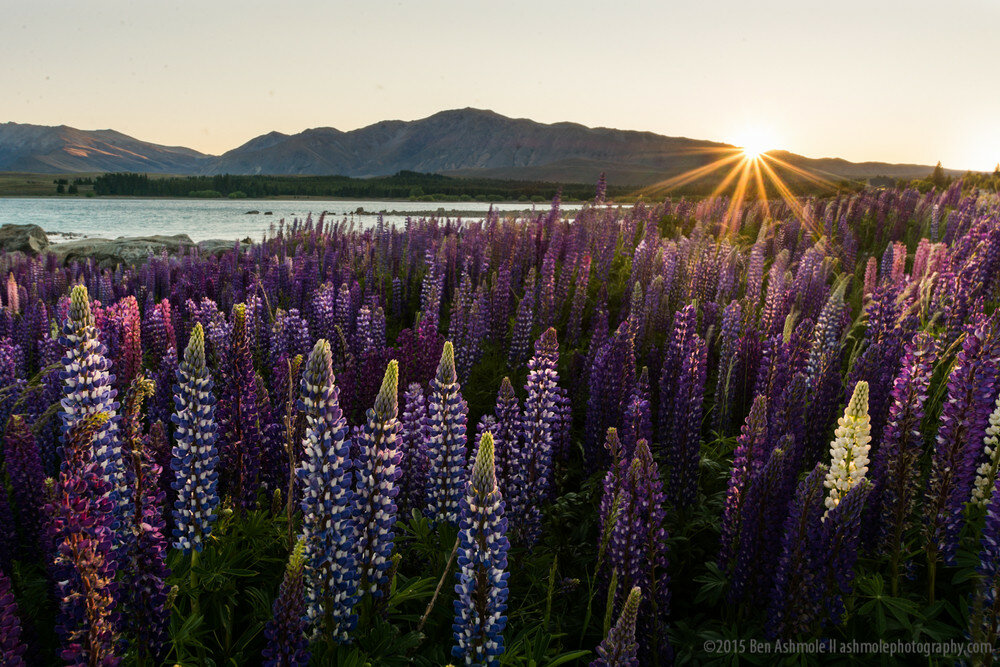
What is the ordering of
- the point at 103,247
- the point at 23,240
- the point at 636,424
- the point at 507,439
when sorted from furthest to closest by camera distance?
the point at 23,240 → the point at 103,247 → the point at 507,439 → the point at 636,424

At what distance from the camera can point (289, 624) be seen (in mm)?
2205

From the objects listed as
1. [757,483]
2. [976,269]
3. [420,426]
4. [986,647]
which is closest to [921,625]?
[986,647]

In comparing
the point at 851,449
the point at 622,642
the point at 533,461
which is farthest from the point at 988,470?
the point at 533,461

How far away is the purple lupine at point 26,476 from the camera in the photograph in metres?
2.99

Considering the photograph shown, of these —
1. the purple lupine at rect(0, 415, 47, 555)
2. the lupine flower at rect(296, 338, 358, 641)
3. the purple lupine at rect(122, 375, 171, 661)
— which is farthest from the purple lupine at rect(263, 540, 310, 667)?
the purple lupine at rect(0, 415, 47, 555)

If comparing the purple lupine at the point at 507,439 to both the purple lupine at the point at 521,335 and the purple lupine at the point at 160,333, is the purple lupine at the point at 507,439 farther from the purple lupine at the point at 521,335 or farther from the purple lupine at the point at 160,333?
the purple lupine at the point at 160,333

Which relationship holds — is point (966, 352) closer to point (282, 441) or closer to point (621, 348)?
A: point (621, 348)

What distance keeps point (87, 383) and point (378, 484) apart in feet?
4.42

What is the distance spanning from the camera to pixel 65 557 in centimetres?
190

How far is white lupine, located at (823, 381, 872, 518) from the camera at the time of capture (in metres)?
2.64

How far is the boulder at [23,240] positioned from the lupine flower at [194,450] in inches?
904

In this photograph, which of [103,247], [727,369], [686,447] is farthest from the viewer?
[103,247]

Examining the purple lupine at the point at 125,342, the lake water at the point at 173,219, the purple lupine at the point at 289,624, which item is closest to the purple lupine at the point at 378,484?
the purple lupine at the point at 289,624

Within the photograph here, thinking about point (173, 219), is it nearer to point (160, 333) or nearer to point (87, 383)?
point (160, 333)
